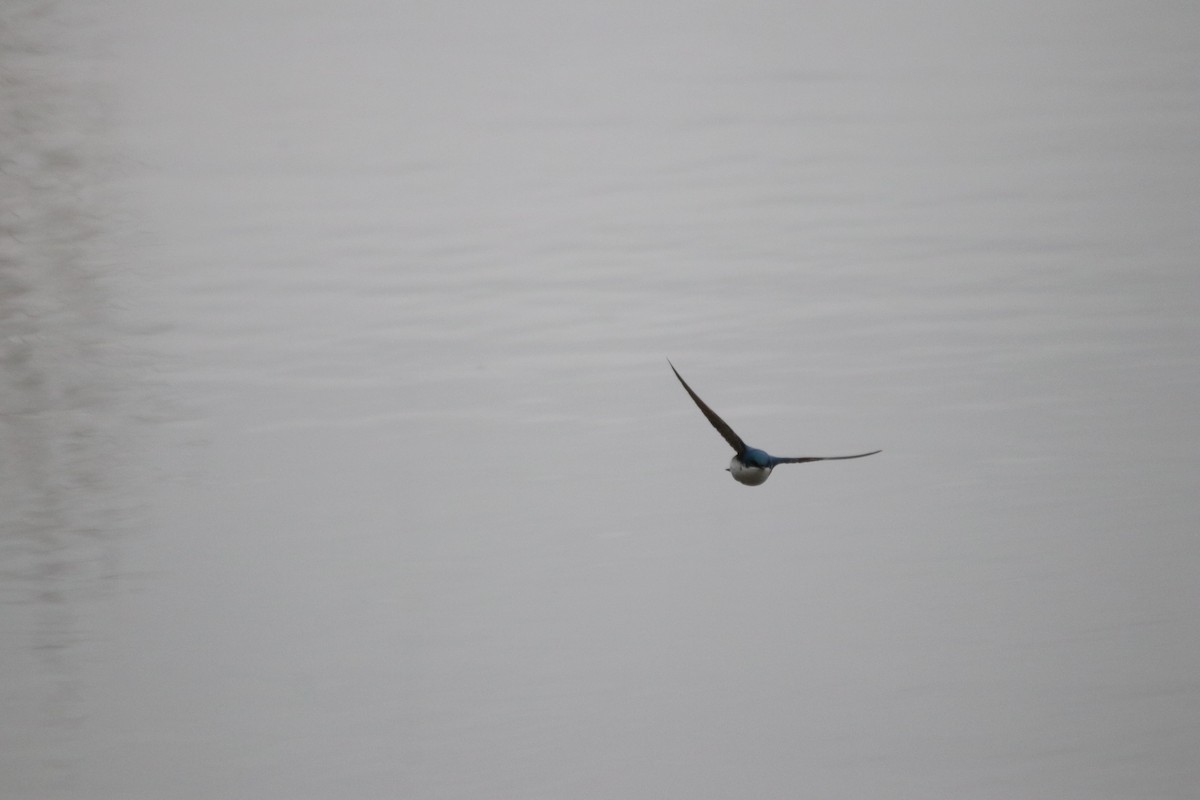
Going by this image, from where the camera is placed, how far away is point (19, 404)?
5.91 m

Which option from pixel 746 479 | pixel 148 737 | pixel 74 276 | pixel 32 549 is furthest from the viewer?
pixel 74 276

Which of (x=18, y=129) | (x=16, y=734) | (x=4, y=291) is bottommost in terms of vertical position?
(x=16, y=734)

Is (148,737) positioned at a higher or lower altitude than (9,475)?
lower

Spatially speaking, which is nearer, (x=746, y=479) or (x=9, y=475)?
(x=746, y=479)

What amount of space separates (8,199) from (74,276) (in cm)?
49

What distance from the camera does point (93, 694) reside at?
5.23 meters

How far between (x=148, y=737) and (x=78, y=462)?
1152mm

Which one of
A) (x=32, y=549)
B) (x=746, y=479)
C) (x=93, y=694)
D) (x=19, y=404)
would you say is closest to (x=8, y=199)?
(x=19, y=404)

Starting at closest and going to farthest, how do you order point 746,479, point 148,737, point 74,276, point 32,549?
point 746,479 → point 148,737 → point 32,549 → point 74,276

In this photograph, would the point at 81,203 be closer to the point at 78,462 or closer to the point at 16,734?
the point at 78,462

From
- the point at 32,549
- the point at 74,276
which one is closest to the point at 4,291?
the point at 74,276

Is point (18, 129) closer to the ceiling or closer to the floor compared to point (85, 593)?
closer to the ceiling

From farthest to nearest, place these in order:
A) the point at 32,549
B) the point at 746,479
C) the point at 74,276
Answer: the point at 74,276 → the point at 32,549 → the point at 746,479

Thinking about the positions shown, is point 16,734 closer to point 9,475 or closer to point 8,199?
point 9,475
